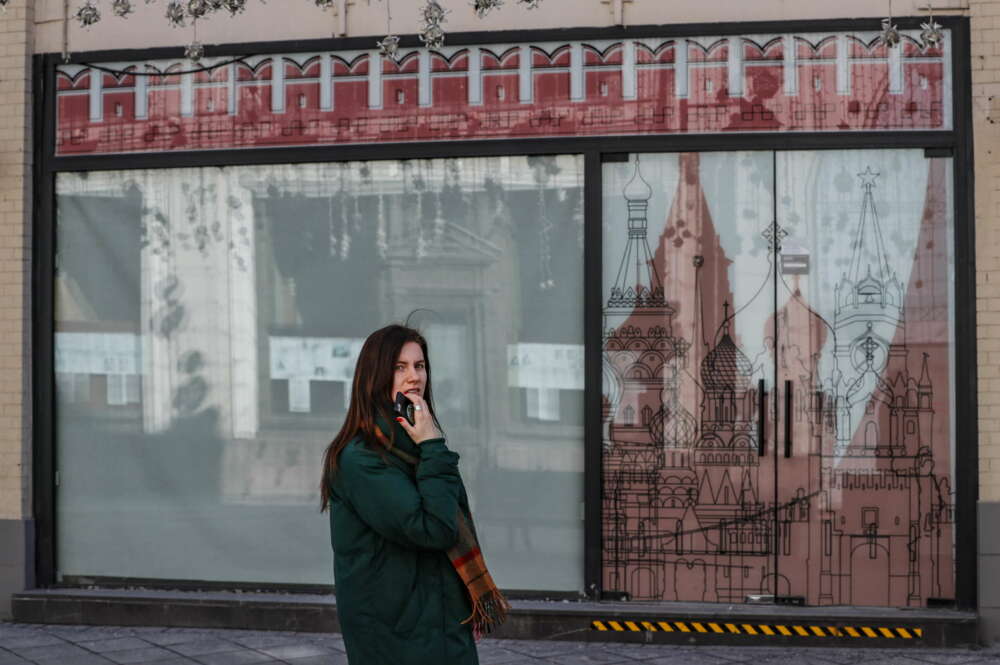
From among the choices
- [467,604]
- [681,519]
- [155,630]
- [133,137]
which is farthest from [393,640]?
[133,137]

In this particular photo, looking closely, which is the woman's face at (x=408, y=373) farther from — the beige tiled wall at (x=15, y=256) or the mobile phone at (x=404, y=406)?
the beige tiled wall at (x=15, y=256)

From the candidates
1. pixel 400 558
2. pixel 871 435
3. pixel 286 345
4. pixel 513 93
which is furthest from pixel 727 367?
pixel 400 558

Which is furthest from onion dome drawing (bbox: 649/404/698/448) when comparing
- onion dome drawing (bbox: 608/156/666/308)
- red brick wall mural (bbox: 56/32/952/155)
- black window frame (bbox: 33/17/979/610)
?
red brick wall mural (bbox: 56/32/952/155)

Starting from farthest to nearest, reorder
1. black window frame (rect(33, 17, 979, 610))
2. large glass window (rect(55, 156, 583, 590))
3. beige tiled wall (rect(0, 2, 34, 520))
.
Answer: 1. beige tiled wall (rect(0, 2, 34, 520))
2. large glass window (rect(55, 156, 583, 590))
3. black window frame (rect(33, 17, 979, 610))

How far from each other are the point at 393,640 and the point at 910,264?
221 inches

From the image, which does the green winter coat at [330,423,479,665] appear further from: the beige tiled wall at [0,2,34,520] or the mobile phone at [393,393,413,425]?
the beige tiled wall at [0,2,34,520]

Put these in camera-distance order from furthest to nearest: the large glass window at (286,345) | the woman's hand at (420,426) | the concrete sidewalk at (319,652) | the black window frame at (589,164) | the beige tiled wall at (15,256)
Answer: the beige tiled wall at (15,256), the large glass window at (286,345), the black window frame at (589,164), the concrete sidewalk at (319,652), the woman's hand at (420,426)

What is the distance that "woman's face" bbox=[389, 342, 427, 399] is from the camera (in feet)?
12.8

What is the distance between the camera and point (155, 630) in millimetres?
8820

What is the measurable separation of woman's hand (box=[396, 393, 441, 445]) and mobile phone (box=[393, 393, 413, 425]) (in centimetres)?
1

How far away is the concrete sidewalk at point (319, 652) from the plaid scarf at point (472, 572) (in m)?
3.97

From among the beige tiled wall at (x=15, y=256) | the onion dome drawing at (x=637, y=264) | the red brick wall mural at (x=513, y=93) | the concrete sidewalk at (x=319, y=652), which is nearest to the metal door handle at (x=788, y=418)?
the onion dome drawing at (x=637, y=264)

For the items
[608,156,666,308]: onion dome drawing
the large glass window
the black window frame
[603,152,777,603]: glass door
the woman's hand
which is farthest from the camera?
the large glass window

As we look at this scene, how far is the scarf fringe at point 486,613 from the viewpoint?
3.88 m
